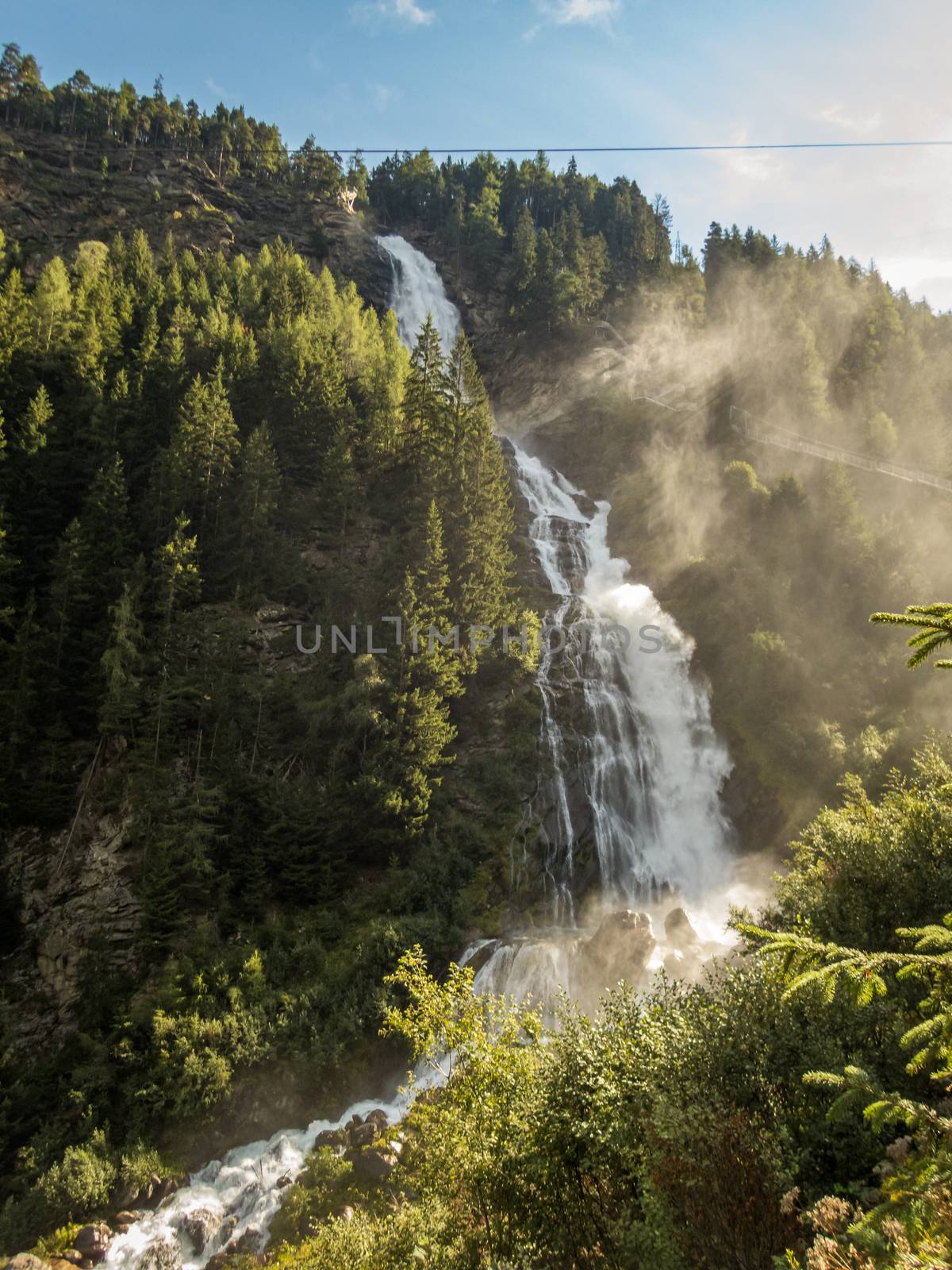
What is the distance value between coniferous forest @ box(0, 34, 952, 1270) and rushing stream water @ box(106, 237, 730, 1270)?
0.36 metres

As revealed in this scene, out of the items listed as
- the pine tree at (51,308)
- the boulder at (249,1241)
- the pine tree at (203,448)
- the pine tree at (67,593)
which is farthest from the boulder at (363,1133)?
the pine tree at (51,308)

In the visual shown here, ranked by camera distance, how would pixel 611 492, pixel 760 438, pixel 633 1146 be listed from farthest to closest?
pixel 611 492 → pixel 760 438 → pixel 633 1146

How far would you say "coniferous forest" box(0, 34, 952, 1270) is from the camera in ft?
34.8

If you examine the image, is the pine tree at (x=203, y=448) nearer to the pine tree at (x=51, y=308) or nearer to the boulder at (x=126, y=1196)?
the pine tree at (x=51, y=308)

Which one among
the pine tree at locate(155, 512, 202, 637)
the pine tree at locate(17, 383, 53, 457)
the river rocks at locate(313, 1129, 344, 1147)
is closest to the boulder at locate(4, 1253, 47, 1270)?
the river rocks at locate(313, 1129, 344, 1147)

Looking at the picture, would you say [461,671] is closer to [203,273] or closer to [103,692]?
[103,692]

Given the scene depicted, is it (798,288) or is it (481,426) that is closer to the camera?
(481,426)

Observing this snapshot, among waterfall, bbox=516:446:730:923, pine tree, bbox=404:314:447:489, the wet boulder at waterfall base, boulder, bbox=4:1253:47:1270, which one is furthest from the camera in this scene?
pine tree, bbox=404:314:447:489

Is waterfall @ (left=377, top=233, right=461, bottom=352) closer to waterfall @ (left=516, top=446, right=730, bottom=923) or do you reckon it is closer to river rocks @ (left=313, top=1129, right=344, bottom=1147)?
waterfall @ (left=516, top=446, right=730, bottom=923)

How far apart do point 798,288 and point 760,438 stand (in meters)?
23.4

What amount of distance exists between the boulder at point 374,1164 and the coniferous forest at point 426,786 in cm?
23

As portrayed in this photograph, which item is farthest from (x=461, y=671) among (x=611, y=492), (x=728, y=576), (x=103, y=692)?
(x=611, y=492)

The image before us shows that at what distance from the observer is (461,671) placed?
36156 mm

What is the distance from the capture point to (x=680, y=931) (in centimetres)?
2628
